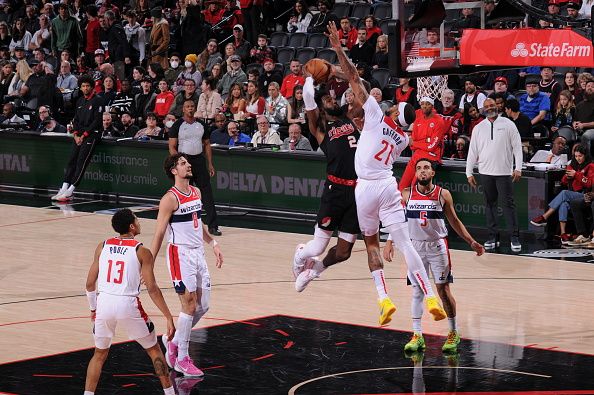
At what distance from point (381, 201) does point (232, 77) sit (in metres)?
12.5

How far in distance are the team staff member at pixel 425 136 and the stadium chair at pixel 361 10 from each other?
7.31m

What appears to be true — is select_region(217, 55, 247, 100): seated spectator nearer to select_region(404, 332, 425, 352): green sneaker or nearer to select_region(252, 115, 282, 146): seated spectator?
select_region(252, 115, 282, 146): seated spectator

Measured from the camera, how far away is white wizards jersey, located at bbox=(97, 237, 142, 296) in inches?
383

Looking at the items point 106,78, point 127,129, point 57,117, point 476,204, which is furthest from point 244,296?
point 57,117

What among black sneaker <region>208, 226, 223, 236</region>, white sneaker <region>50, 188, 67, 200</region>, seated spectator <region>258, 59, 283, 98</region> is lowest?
black sneaker <region>208, 226, 223, 236</region>

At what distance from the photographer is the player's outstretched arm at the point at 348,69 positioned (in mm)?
11469

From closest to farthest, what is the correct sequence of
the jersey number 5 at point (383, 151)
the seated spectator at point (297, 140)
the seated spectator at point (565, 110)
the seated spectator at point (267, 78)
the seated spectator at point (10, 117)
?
1. the jersey number 5 at point (383, 151)
2. the seated spectator at point (565, 110)
3. the seated spectator at point (297, 140)
4. the seated spectator at point (267, 78)
5. the seated spectator at point (10, 117)

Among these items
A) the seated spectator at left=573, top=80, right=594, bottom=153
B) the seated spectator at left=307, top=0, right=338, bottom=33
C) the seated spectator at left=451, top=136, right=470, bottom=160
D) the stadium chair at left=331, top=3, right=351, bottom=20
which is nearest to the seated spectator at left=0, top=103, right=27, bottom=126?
the seated spectator at left=307, top=0, right=338, bottom=33

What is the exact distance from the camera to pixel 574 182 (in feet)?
58.9

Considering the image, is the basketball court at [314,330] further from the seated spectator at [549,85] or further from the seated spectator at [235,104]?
the seated spectator at [235,104]

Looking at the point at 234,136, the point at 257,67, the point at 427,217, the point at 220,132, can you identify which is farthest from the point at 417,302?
the point at 257,67

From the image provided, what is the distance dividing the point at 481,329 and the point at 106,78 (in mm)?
13702

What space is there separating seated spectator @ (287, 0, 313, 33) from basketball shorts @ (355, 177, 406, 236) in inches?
580

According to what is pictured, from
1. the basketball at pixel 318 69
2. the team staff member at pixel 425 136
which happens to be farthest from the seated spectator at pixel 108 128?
the basketball at pixel 318 69
